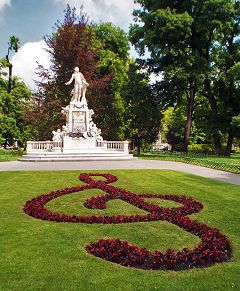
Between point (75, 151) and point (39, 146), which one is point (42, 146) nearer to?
point (39, 146)

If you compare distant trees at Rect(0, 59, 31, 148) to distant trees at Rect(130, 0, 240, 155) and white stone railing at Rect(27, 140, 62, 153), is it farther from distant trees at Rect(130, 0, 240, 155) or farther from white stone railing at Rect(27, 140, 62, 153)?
distant trees at Rect(130, 0, 240, 155)

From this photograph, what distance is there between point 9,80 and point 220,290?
44710mm

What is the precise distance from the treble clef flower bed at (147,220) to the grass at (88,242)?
20 cm

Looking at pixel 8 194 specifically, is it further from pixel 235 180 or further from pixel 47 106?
pixel 47 106

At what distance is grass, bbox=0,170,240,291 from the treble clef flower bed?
0.20 metres

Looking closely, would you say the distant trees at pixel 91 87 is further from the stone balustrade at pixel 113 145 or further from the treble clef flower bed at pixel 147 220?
the treble clef flower bed at pixel 147 220

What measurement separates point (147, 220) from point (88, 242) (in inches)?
83.7

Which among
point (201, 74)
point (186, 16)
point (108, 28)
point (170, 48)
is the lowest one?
point (201, 74)

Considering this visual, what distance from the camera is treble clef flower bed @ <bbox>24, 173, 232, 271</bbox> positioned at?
20.1ft

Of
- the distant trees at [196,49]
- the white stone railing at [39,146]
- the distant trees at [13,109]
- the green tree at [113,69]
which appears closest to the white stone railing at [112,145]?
the white stone railing at [39,146]

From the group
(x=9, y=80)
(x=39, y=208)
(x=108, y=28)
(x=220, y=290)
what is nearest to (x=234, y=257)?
(x=220, y=290)

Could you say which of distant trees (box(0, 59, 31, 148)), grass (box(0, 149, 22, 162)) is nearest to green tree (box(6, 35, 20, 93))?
distant trees (box(0, 59, 31, 148))

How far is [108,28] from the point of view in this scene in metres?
50.4

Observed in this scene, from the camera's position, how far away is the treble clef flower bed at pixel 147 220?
6.11m
